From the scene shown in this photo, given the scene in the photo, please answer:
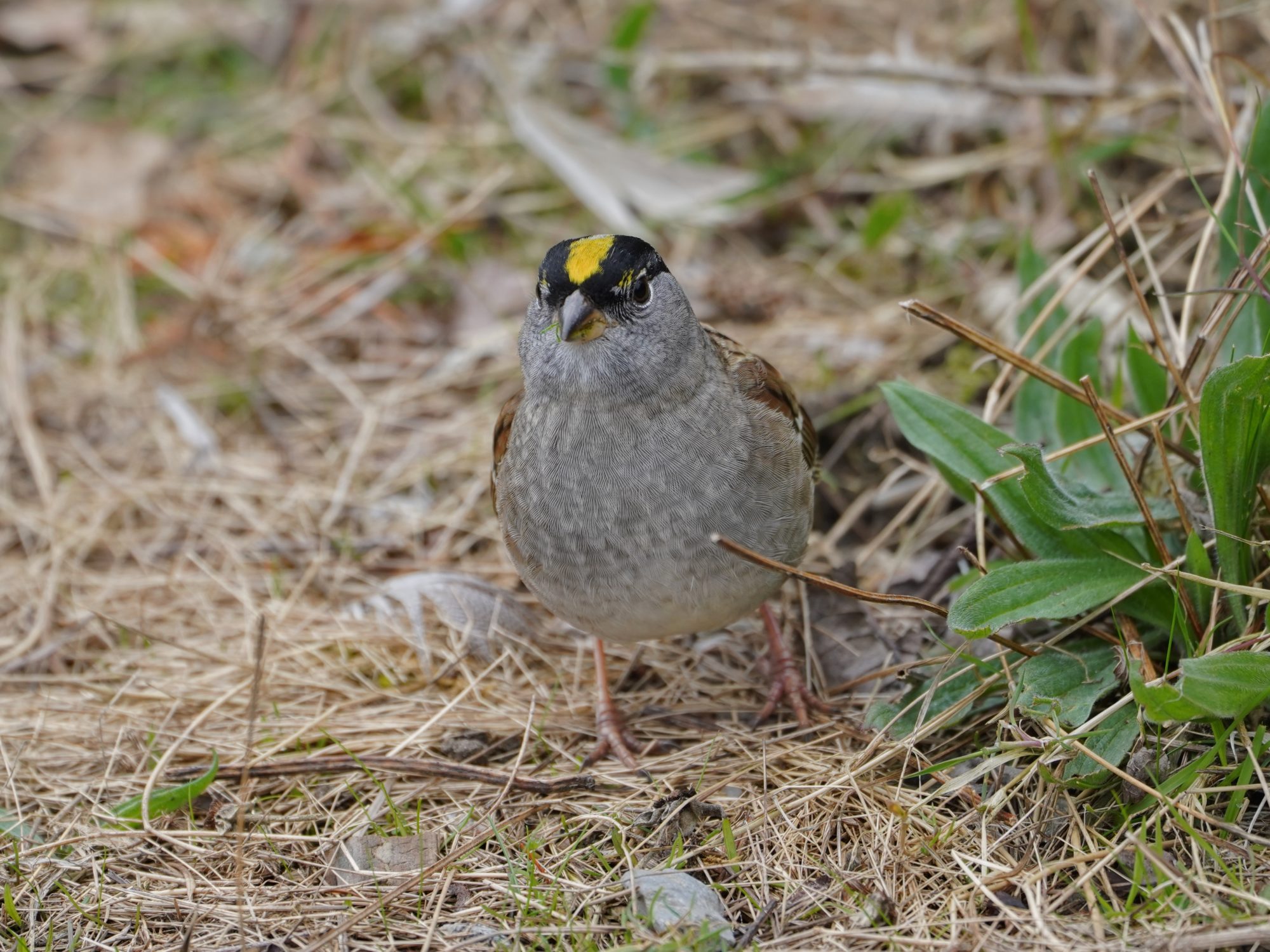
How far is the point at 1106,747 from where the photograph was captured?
288 centimetres

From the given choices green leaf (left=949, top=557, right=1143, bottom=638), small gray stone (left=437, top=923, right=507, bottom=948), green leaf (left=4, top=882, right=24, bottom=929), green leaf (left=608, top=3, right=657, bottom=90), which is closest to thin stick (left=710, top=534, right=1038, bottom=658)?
green leaf (left=949, top=557, right=1143, bottom=638)

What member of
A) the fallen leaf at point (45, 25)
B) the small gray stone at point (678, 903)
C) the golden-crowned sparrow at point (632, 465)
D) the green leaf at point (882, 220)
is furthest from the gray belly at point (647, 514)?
the fallen leaf at point (45, 25)

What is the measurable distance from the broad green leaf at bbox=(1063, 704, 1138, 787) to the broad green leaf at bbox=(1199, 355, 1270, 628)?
1.19 feet

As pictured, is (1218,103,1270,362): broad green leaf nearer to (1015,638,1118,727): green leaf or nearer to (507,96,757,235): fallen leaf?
(1015,638,1118,727): green leaf

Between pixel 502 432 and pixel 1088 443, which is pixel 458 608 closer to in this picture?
pixel 502 432

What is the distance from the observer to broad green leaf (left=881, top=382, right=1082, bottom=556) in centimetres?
334

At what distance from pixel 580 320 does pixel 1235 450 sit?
1.59 meters

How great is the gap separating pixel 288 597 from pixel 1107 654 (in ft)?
8.55

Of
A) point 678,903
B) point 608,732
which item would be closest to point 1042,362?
point 608,732

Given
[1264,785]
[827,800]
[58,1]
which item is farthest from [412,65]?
[1264,785]

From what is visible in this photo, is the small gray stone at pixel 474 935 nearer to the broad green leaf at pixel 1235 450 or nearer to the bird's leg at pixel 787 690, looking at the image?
the bird's leg at pixel 787 690

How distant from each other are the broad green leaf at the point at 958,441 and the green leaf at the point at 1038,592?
0.22m

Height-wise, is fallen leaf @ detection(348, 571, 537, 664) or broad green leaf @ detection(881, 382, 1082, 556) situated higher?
broad green leaf @ detection(881, 382, 1082, 556)

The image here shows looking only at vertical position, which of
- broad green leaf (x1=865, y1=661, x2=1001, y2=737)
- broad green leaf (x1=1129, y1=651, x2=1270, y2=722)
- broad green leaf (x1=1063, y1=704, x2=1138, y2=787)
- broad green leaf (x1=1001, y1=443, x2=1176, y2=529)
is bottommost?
broad green leaf (x1=865, y1=661, x2=1001, y2=737)
